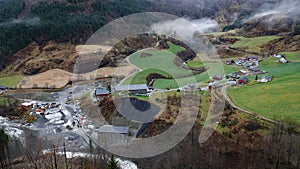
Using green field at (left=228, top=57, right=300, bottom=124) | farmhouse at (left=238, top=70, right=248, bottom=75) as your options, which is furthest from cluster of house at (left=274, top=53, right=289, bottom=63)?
farmhouse at (left=238, top=70, right=248, bottom=75)

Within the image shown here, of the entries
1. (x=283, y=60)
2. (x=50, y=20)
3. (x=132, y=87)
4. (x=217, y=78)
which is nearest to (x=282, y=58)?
(x=283, y=60)

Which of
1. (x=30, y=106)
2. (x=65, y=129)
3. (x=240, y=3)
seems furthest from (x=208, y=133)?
(x=240, y=3)

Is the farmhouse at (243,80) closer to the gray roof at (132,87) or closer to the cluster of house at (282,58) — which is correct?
the gray roof at (132,87)

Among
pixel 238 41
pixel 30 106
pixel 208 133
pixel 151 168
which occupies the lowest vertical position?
pixel 151 168

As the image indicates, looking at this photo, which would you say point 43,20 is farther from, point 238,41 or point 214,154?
point 214,154

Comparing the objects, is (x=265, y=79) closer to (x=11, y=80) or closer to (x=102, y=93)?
(x=102, y=93)

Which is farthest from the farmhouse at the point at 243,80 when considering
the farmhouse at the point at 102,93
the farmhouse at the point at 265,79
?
the farmhouse at the point at 102,93

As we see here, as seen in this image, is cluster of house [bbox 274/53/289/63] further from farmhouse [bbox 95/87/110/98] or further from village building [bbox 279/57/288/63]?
farmhouse [bbox 95/87/110/98]

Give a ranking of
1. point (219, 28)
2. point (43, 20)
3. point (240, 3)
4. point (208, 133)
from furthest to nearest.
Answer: point (240, 3)
point (219, 28)
point (43, 20)
point (208, 133)
